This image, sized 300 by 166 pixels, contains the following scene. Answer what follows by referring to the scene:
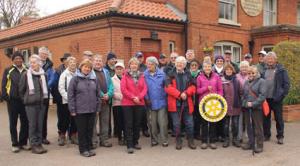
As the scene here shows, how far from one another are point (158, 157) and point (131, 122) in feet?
3.15

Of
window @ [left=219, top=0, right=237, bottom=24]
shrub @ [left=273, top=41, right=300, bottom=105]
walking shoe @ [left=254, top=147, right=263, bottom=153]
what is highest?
window @ [left=219, top=0, right=237, bottom=24]

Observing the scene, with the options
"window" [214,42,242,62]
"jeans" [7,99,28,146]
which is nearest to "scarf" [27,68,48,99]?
"jeans" [7,99,28,146]

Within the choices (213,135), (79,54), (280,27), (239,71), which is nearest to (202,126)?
(213,135)

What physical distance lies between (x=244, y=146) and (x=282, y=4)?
12.7 meters

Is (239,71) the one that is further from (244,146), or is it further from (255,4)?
(255,4)

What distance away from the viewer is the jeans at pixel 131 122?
7.20 meters

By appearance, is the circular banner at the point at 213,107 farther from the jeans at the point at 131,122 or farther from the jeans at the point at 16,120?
the jeans at the point at 16,120

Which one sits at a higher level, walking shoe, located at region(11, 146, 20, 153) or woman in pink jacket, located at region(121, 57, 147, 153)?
woman in pink jacket, located at region(121, 57, 147, 153)

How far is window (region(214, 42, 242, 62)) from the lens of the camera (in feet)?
49.2

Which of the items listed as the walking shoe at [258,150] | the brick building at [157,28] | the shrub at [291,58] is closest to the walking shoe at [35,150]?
the walking shoe at [258,150]

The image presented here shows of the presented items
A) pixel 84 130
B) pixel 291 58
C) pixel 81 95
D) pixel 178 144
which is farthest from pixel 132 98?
pixel 291 58

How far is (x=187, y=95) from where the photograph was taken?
7.34 m

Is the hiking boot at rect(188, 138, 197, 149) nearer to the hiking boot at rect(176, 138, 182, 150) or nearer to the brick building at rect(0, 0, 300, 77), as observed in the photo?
the hiking boot at rect(176, 138, 182, 150)

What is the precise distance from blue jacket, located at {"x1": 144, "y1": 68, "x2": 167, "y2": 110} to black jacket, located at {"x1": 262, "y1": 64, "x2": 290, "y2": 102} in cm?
249
